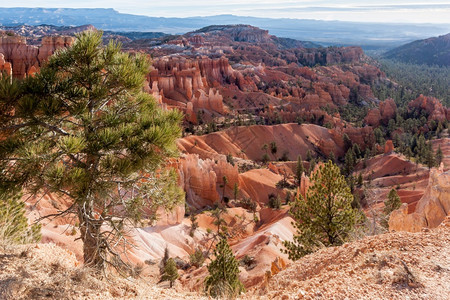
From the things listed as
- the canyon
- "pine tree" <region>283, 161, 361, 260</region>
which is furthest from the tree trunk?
"pine tree" <region>283, 161, 361, 260</region>

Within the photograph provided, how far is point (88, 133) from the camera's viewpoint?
6.02 meters

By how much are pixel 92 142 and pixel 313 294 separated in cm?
477

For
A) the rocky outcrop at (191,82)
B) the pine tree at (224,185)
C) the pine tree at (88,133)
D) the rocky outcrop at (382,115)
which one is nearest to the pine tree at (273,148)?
the rocky outcrop at (191,82)

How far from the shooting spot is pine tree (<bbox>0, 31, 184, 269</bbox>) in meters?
5.39

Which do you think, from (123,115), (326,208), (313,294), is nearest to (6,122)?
(123,115)

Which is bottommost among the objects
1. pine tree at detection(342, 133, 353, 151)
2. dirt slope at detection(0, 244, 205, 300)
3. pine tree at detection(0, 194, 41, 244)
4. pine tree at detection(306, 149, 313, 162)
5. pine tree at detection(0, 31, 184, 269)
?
pine tree at detection(306, 149, 313, 162)

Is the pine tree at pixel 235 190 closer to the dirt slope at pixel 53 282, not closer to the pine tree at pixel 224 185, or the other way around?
the pine tree at pixel 224 185

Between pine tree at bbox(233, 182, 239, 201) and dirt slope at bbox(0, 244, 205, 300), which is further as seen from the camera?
pine tree at bbox(233, 182, 239, 201)

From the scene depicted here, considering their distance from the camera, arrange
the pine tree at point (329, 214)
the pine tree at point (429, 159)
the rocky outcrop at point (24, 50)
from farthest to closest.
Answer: the rocky outcrop at point (24, 50) < the pine tree at point (429, 159) < the pine tree at point (329, 214)

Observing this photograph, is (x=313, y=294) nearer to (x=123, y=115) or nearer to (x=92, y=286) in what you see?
(x=92, y=286)

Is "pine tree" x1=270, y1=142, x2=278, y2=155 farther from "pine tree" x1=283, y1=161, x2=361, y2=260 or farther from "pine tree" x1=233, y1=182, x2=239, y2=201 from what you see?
"pine tree" x1=283, y1=161, x2=361, y2=260

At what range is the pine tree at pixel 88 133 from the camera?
5.39m

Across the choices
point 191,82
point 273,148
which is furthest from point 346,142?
point 191,82

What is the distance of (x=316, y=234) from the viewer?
11.8 meters
